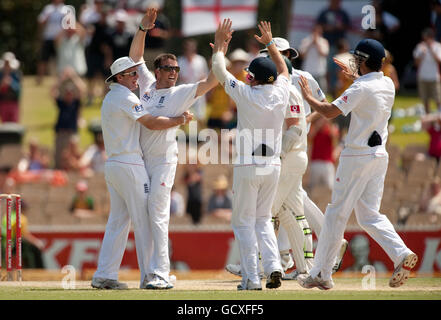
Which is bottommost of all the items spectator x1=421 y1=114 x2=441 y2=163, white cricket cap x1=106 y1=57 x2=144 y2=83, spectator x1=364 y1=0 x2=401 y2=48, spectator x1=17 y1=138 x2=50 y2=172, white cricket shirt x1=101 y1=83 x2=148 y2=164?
spectator x1=17 y1=138 x2=50 y2=172

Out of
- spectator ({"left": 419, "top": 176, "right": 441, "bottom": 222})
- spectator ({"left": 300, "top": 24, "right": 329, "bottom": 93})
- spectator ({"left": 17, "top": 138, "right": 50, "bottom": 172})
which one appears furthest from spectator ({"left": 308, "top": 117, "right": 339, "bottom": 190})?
spectator ({"left": 17, "top": 138, "right": 50, "bottom": 172})

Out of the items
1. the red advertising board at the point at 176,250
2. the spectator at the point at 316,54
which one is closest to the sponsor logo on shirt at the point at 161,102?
the red advertising board at the point at 176,250

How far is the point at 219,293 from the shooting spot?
10.1 metres

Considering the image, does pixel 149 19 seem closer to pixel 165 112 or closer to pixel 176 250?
pixel 165 112

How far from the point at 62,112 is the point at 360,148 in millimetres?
12906

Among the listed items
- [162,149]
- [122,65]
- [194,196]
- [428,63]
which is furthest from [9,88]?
[162,149]

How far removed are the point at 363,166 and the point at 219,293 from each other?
1.95 m

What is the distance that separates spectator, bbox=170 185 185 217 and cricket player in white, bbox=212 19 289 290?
7.94m

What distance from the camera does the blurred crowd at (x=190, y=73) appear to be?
18734mm

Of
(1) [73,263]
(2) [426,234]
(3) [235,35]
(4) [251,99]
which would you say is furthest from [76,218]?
(3) [235,35]

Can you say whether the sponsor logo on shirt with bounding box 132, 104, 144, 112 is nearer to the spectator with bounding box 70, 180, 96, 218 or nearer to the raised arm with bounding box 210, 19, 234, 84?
the raised arm with bounding box 210, 19, 234, 84

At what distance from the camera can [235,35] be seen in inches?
1118

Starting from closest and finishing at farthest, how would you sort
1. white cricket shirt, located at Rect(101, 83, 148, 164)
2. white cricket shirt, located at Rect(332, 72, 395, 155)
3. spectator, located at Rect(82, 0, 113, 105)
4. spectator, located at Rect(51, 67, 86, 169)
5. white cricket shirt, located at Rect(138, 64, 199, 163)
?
white cricket shirt, located at Rect(332, 72, 395, 155)
white cricket shirt, located at Rect(101, 83, 148, 164)
white cricket shirt, located at Rect(138, 64, 199, 163)
spectator, located at Rect(51, 67, 86, 169)
spectator, located at Rect(82, 0, 113, 105)

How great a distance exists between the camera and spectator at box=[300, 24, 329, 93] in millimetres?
22109
